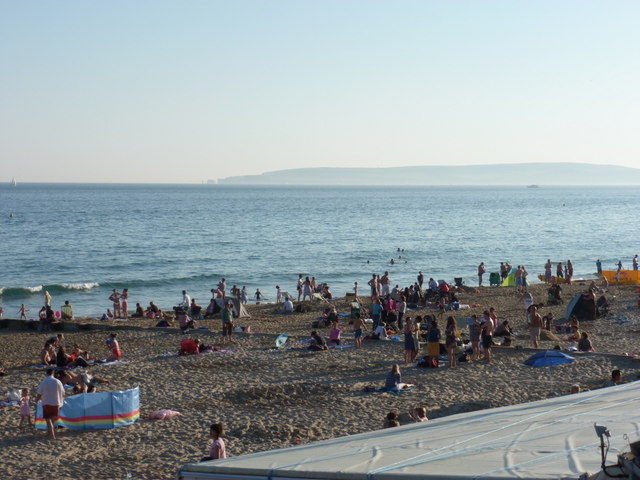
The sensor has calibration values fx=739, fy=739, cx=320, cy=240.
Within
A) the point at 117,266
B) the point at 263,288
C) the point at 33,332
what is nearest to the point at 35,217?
the point at 117,266

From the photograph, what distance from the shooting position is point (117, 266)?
54.5 meters

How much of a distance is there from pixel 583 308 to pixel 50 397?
1791 cm

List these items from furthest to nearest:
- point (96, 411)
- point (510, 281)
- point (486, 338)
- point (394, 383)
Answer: point (510, 281)
point (486, 338)
point (394, 383)
point (96, 411)

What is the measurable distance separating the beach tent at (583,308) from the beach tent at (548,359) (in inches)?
303

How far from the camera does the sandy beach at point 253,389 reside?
1193 cm

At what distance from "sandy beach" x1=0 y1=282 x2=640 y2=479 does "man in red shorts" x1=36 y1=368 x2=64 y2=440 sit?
0.32m

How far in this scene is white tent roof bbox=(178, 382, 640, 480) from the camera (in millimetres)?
6109

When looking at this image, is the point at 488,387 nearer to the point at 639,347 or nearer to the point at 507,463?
the point at 639,347

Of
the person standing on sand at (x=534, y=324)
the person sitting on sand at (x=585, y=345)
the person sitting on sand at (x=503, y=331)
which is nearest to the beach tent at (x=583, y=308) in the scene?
the person sitting on sand at (x=503, y=331)

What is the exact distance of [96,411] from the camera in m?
13.2

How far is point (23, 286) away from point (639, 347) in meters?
36.8

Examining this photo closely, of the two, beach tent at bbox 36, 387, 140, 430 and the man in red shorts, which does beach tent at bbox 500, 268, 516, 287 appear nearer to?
beach tent at bbox 36, 387, 140, 430

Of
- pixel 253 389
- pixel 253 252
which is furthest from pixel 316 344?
pixel 253 252

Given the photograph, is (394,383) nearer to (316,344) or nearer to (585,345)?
(316,344)
